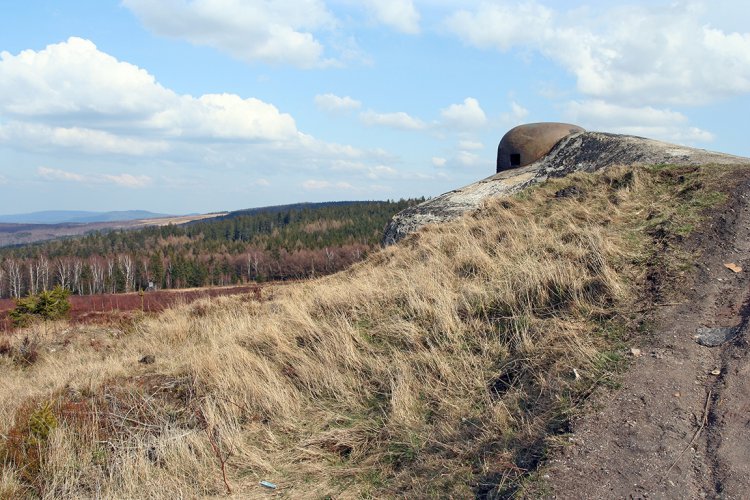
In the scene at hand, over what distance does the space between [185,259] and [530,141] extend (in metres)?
67.2

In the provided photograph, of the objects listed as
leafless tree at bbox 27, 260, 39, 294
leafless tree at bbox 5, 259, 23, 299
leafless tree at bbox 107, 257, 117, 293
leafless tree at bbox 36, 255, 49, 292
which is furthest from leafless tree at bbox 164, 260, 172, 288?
leafless tree at bbox 5, 259, 23, 299

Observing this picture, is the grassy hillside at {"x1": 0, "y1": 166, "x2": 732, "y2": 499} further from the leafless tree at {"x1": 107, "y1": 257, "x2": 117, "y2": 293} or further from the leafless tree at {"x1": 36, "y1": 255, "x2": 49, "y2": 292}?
the leafless tree at {"x1": 36, "y1": 255, "x2": 49, "y2": 292}

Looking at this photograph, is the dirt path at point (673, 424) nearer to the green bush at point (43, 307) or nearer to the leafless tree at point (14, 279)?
the green bush at point (43, 307)

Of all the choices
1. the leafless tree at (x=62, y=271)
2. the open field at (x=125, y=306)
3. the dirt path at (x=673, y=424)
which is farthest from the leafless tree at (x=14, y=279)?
the dirt path at (x=673, y=424)

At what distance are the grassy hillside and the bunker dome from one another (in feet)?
24.1

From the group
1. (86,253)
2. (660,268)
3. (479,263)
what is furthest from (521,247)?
(86,253)

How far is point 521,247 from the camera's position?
24.5ft

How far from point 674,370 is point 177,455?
3898 mm

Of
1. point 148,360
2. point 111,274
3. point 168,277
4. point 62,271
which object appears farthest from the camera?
point 168,277

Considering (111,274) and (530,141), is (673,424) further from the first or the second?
(111,274)

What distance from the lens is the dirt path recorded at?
3.02 metres

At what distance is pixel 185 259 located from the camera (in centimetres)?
7431

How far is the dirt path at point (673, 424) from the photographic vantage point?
3020 millimetres

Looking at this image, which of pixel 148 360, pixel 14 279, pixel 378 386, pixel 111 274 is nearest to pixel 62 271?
pixel 14 279
